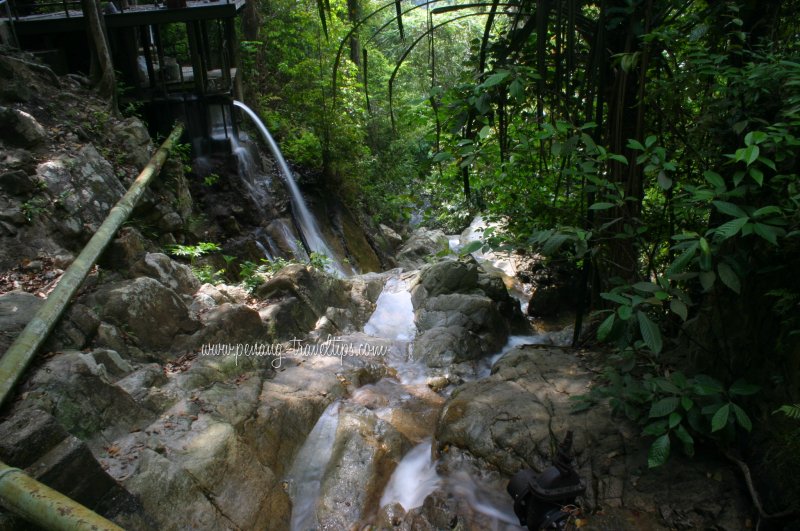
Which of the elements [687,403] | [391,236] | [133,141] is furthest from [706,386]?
[391,236]

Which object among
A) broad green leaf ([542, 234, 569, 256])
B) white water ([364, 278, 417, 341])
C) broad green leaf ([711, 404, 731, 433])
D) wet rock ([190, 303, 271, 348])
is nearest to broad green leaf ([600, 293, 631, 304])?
broad green leaf ([542, 234, 569, 256])

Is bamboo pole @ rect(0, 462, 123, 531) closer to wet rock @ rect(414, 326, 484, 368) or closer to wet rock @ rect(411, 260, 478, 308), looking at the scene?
wet rock @ rect(414, 326, 484, 368)

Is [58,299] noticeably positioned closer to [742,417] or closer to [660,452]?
[660,452]

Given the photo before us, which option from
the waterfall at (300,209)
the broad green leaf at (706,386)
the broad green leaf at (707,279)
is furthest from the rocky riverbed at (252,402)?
the waterfall at (300,209)

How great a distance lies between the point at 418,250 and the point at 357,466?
33.8 feet

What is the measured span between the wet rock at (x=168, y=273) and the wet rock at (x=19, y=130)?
2172 mm

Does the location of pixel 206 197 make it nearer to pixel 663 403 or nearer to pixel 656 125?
pixel 656 125

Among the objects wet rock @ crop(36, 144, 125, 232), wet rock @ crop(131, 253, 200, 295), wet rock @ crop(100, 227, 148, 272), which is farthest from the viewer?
wet rock @ crop(36, 144, 125, 232)

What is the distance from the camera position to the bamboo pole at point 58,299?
3.42m

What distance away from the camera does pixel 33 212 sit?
543 centimetres

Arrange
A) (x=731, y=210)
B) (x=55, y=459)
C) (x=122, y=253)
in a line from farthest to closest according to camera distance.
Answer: (x=122, y=253), (x=55, y=459), (x=731, y=210)

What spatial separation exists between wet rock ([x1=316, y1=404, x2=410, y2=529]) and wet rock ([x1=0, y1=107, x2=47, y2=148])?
5247 millimetres

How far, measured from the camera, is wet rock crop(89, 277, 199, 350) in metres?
4.91

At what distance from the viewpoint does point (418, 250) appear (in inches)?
559
